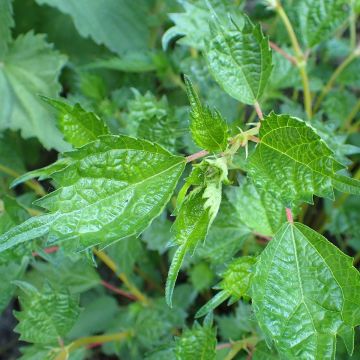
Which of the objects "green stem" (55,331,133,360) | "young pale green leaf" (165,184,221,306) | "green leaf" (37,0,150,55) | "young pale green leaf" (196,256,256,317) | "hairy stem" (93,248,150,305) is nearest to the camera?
"young pale green leaf" (165,184,221,306)

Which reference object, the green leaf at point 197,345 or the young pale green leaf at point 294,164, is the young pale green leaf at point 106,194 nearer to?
the young pale green leaf at point 294,164

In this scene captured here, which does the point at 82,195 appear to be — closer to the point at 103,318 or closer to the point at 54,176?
the point at 54,176

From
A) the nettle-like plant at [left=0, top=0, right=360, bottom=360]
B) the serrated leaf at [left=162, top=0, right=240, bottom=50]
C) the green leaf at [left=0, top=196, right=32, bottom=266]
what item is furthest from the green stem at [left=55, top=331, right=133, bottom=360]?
the serrated leaf at [left=162, top=0, right=240, bottom=50]

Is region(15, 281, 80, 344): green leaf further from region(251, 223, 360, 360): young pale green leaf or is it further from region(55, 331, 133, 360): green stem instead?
region(251, 223, 360, 360): young pale green leaf

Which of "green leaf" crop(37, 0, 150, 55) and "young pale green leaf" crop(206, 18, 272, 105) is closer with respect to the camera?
"young pale green leaf" crop(206, 18, 272, 105)

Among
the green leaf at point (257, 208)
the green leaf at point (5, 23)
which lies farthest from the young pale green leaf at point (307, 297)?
the green leaf at point (5, 23)

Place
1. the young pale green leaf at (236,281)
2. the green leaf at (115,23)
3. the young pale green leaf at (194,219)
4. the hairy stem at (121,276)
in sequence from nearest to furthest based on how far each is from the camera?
the young pale green leaf at (194,219), the young pale green leaf at (236,281), the hairy stem at (121,276), the green leaf at (115,23)

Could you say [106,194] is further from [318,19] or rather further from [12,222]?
[318,19]
